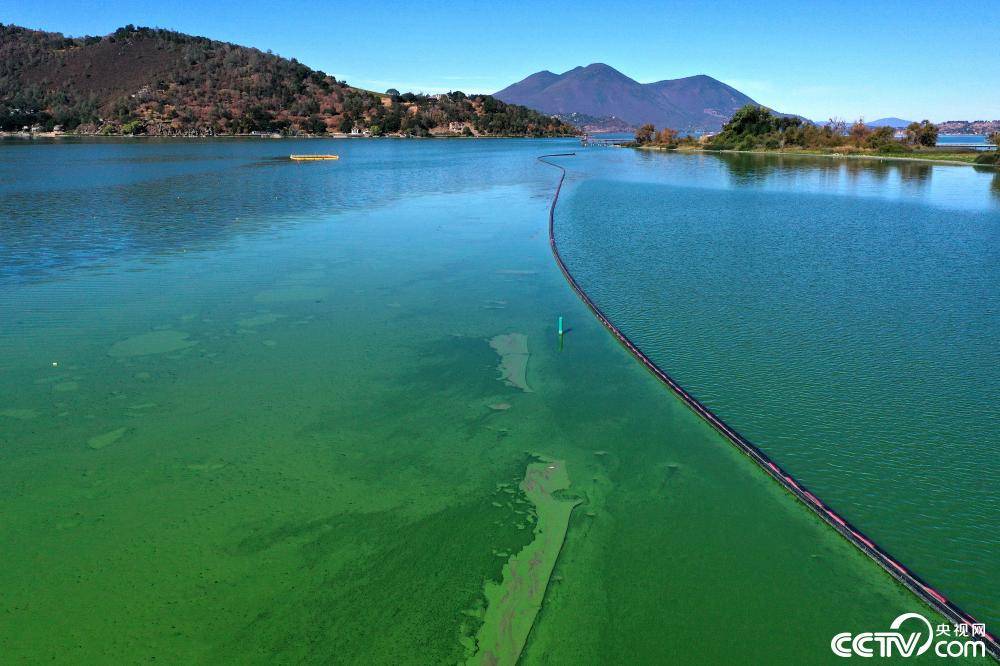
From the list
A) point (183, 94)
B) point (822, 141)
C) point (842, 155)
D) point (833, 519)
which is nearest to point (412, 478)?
point (833, 519)

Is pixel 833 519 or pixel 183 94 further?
pixel 183 94

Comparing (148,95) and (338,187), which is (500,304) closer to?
(338,187)

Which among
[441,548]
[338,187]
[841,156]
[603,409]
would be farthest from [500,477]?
[841,156]

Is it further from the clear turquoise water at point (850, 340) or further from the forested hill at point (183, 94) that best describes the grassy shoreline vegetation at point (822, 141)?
the forested hill at point (183, 94)

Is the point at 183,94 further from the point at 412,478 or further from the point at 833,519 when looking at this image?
the point at 833,519

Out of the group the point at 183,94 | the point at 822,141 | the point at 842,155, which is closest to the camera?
the point at 842,155

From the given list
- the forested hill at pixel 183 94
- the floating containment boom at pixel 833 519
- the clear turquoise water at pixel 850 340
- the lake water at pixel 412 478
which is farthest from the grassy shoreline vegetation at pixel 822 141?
the forested hill at pixel 183 94

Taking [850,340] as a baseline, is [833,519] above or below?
below
